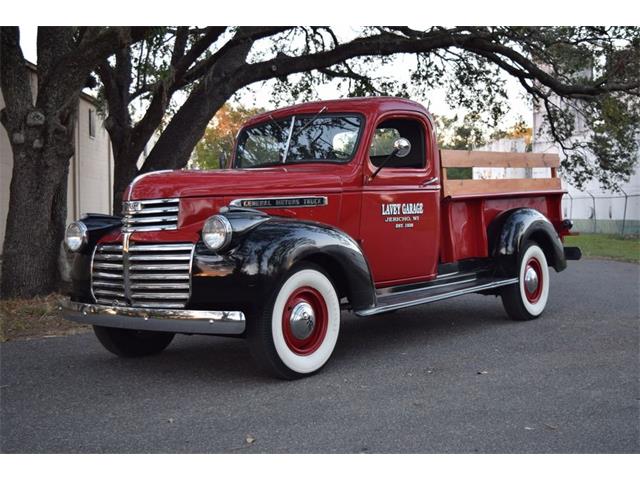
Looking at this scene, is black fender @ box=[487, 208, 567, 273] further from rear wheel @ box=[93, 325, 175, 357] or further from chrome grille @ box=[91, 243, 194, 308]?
chrome grille @ box=[91, 243, 194, 308]

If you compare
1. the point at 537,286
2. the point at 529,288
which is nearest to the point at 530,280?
the point at 529,288

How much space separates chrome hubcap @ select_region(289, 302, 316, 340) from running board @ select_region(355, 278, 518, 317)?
19.8 inches

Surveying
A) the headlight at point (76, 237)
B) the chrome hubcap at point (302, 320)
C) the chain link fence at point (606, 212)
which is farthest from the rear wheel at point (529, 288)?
the chain link fence at point (606, 212)

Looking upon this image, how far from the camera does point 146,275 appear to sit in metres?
4.85

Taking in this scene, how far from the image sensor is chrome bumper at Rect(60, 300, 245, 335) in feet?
14.9

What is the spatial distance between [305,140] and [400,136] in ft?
3.29

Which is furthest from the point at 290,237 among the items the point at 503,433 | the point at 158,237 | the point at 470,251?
the point at 470,251

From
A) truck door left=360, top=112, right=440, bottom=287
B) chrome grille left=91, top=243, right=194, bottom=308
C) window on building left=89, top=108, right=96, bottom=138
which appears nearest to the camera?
chrome grille left=91, top=243, right=194, bottom=308

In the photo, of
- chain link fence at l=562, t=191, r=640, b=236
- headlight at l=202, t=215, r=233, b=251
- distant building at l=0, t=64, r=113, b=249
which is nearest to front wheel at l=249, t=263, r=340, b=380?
headlight at l=202, t=215, r=233, b=251

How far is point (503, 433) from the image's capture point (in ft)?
12.1

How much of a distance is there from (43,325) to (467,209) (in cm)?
461

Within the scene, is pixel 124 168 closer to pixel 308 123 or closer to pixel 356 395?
pixel 308 123

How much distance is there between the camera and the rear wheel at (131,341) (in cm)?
568

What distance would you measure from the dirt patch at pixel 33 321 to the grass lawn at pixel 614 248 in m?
12.1
